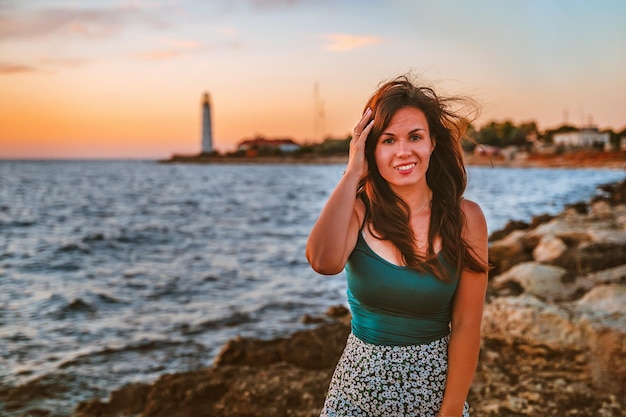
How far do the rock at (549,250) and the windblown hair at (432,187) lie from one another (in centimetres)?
697

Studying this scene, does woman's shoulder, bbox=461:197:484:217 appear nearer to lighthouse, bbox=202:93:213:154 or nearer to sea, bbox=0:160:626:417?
sea, bbox=0:160:626:417

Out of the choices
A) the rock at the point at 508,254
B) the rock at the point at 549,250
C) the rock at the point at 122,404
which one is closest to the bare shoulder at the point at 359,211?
the rock at the point at 122,404

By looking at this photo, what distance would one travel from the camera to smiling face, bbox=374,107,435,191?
2246 millimetres

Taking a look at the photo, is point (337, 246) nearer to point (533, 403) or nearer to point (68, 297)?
point (533, 403)

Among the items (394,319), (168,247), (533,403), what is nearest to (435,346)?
(394,319)

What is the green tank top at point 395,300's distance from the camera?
2113mm

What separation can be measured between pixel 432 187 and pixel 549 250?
7.89m

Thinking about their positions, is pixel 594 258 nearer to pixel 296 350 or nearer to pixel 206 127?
pixel 296 350

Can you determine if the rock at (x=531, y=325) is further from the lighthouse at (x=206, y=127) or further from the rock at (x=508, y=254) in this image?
the lighthouse at (x=206, y=127)

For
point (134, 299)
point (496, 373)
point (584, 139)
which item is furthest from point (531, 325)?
point (584, 139)

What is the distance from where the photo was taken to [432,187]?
2385 millimetres

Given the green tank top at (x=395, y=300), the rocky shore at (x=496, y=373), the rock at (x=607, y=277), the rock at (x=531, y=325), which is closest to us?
the green tank top at (x=395, y=300)

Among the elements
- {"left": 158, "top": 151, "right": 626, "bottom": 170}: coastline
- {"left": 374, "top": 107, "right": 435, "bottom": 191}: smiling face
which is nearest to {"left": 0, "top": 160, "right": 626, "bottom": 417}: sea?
{"left": 374, "top": 107, "right": 435, "bottom": 191}: smiling face

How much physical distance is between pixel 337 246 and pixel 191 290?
936cm
